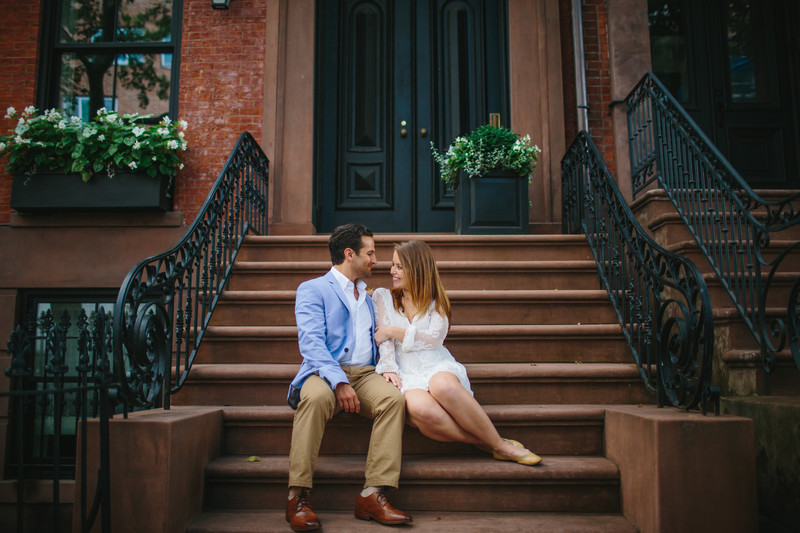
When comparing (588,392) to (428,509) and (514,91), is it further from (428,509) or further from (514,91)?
(514,91)

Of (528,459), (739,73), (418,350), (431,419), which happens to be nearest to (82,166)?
(418,350)

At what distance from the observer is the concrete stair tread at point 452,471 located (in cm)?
314

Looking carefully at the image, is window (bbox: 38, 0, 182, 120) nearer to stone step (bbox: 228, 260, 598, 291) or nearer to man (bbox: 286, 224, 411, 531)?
stone step (bbox: 228, 260, 598, 291)

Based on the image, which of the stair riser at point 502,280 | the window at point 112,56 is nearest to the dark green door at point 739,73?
the stair riser at point 502,280

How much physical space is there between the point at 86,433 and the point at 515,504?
7.07 feet

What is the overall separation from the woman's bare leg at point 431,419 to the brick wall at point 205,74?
13.3ft

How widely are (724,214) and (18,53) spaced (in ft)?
23.4

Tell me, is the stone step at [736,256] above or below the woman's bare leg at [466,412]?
above

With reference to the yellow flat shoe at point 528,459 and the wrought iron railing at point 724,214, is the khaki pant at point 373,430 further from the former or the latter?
the wrought iron railing at point 724,214

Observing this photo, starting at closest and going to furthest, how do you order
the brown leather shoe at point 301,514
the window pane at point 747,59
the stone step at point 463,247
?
the brown leather shoe at point 301,514, the stone step at point 463,247, the window pane at point 747,59

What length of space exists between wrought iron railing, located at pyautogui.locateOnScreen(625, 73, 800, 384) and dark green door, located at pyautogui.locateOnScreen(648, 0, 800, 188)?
1.53 meters


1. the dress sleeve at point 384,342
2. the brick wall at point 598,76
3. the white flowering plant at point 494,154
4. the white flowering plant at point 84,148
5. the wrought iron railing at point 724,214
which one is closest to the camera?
the dress sleeve at point 384,342

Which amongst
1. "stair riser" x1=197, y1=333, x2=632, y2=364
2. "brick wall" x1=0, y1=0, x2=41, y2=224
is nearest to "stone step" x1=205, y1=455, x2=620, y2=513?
"stair riser" x1=197, y1=333, x2=632, y2=364

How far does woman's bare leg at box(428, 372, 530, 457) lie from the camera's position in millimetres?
3209
